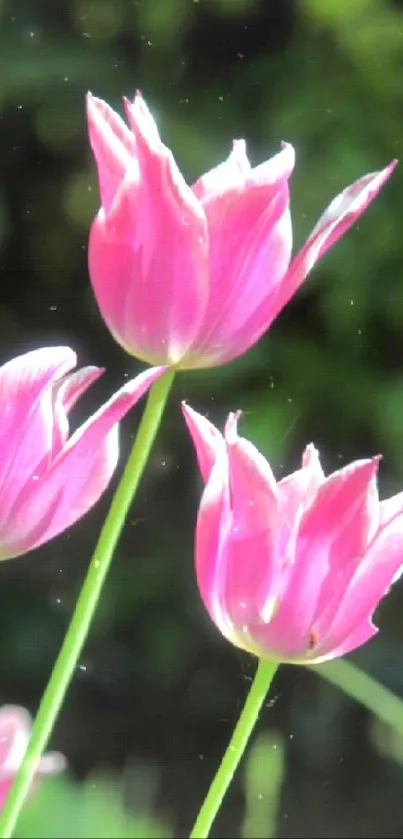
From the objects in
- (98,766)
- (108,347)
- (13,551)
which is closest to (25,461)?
(13,551)

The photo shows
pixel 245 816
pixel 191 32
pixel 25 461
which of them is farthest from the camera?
pixel 245 816

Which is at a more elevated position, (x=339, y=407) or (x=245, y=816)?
(x=339, y=407)

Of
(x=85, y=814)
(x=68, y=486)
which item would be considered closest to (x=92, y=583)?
(x=68, y=486)

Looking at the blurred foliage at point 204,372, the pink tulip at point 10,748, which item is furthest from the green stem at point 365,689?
the pink tulip at point 10,748

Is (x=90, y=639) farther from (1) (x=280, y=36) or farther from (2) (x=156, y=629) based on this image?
(1) (x=280, y=36)

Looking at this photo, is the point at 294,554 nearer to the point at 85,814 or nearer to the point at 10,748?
the point at 10,748

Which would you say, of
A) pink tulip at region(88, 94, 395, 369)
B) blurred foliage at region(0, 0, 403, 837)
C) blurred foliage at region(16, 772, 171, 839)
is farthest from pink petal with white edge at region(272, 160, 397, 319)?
blurred foliage at region(16, 772, 171, 839)
